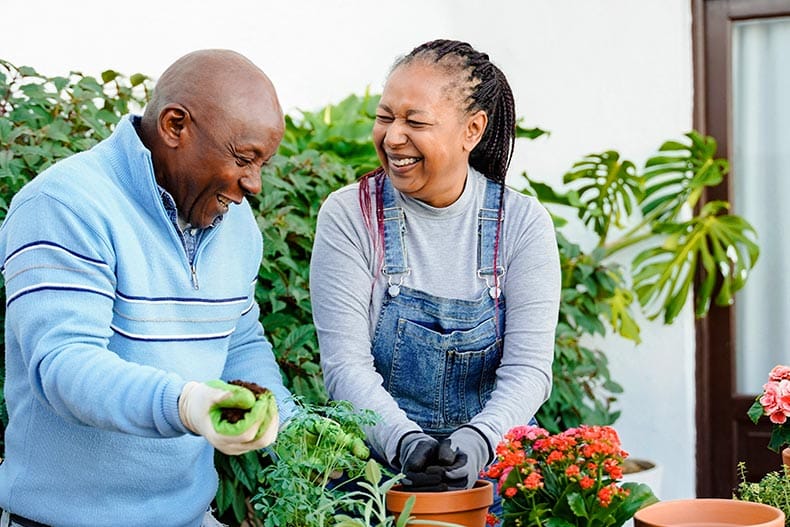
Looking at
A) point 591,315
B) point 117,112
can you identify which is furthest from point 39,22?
point 591,315

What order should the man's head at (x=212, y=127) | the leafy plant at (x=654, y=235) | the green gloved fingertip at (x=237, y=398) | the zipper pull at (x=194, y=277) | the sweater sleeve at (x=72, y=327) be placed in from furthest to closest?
the leafy plant at (x=654, y=235) < the zipper pull at (x=194, y=277) < the man's head at (x=212, y=127) < the sweater sleeve at (x=72, y=327) < the green gloved fingertip at (x=237, y=398)

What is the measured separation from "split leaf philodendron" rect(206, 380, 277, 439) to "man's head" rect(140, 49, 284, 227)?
443 millimetres

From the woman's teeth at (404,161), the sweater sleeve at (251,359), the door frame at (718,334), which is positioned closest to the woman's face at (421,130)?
the woman's teeth at (404,161)

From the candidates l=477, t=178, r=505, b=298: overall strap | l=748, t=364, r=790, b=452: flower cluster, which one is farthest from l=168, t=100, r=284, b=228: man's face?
l=748, t=364, r=790, b=452: flower cluster

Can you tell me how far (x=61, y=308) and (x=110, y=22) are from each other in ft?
10.5

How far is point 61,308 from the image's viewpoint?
1596 millimetres

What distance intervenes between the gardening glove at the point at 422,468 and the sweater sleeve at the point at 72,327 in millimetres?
504

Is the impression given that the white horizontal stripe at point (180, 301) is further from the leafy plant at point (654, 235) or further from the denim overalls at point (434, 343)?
the leafy plant at point (654, 235)

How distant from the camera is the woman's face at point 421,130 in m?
2.18

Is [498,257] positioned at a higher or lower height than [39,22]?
lower

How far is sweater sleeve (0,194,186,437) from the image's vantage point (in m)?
1.50

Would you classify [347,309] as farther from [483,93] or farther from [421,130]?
[483,93]

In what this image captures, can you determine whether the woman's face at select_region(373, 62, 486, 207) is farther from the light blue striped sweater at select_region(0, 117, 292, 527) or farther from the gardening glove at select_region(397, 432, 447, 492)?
the gardening glove at select_region(397, 432, 447, 492)

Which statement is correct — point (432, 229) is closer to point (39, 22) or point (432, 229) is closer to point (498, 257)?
point (498, 257)
